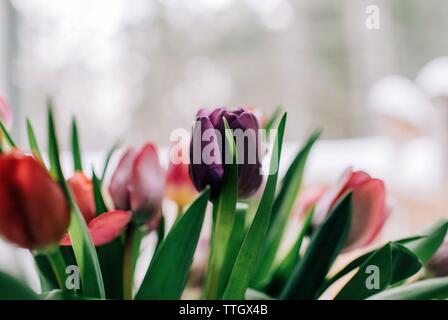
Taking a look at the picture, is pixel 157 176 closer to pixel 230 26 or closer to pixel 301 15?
pixel 230 26

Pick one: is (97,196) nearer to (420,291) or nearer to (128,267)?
(128,267)

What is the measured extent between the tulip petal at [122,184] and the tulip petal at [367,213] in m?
0.09

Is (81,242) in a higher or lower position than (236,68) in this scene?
lower

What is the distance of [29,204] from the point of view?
0.62ft

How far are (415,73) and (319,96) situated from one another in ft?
1.59

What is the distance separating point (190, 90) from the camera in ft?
8.27

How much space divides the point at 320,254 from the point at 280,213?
61mm

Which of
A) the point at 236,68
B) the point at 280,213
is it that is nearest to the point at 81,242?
the point at 280,213

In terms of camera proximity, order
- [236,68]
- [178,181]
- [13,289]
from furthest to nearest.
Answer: [236,68]
[178,181]
[13,289]

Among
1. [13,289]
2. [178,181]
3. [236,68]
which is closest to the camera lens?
[13,289]

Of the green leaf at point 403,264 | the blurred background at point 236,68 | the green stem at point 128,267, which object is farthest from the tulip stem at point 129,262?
the blurred background at point 236,68

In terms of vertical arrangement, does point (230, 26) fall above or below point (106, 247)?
above

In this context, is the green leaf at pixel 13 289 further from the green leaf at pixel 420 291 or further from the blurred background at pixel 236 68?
the blurred background at pixel 236 68

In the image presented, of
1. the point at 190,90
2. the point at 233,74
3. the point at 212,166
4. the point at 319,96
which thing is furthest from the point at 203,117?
the point at 319,96
